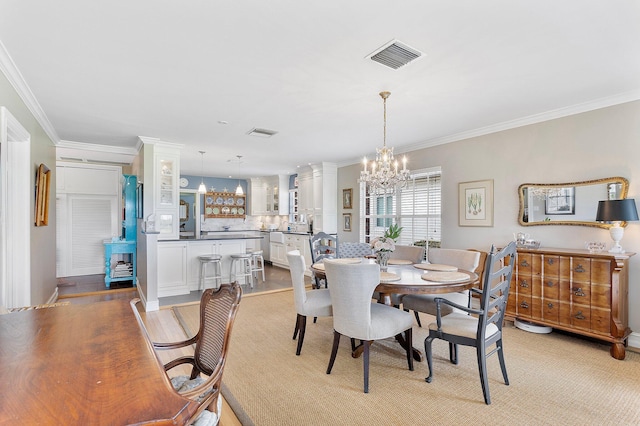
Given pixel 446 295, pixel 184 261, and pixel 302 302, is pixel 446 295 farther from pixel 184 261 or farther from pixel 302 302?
pixel 184 261

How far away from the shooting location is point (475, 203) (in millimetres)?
4395

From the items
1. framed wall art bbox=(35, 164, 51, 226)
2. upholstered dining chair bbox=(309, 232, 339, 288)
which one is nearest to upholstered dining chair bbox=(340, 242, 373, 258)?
upholstered dining chair bbox=(309, 232, 339, 288)

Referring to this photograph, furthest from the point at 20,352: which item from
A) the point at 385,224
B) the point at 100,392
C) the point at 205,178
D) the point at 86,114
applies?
the point at 205,178

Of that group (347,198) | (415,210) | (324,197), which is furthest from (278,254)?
(415,210)

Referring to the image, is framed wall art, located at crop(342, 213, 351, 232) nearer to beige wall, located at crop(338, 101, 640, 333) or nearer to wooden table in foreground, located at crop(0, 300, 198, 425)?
beige wall, located at crop(338, 101, 640, 333)

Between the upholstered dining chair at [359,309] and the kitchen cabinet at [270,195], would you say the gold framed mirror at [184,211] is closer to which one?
the kitchen cabinet at [270,195]

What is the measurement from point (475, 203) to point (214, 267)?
4352 millimetres

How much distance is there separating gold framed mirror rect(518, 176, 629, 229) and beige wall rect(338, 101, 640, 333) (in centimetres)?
7

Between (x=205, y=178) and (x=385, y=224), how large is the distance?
19.3 feet

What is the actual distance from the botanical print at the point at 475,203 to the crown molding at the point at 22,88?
16.2 feet

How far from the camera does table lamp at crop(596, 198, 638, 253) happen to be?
288 centimetres

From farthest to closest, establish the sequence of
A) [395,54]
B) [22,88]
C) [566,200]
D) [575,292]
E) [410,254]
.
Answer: [410,254] → [566,200] → [575,292] → [22,88] → [395,54]

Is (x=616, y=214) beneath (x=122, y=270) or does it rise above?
above

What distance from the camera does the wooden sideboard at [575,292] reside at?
2.93m
